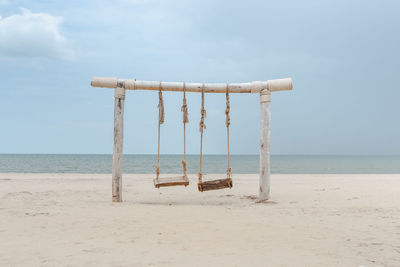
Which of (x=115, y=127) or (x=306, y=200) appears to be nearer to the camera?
(x=115, y=127)

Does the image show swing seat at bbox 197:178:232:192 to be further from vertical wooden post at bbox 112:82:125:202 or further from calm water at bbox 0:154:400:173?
calm water at bbox 0:154:400:173

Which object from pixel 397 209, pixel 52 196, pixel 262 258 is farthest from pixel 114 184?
pixel 397 209

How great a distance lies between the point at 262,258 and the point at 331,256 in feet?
2.58

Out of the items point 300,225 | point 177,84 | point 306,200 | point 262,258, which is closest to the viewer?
point 262,258

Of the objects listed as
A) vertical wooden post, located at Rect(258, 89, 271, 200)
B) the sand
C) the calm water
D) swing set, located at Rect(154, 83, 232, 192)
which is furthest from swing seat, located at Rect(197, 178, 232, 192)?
the calm water

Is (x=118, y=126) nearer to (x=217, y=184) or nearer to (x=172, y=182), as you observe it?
(x=172, y=182)

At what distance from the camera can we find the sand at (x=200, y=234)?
12.3 feet

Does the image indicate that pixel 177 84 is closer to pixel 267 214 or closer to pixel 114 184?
pixel 114 184

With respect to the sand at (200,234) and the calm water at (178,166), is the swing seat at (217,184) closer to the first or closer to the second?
the sand at (200,234)

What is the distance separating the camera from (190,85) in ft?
25.0

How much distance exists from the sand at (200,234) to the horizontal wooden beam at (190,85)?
2514mm

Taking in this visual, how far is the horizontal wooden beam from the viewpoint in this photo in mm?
7590

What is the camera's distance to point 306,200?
330 inches

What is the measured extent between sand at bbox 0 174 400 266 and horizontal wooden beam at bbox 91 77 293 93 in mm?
2514
